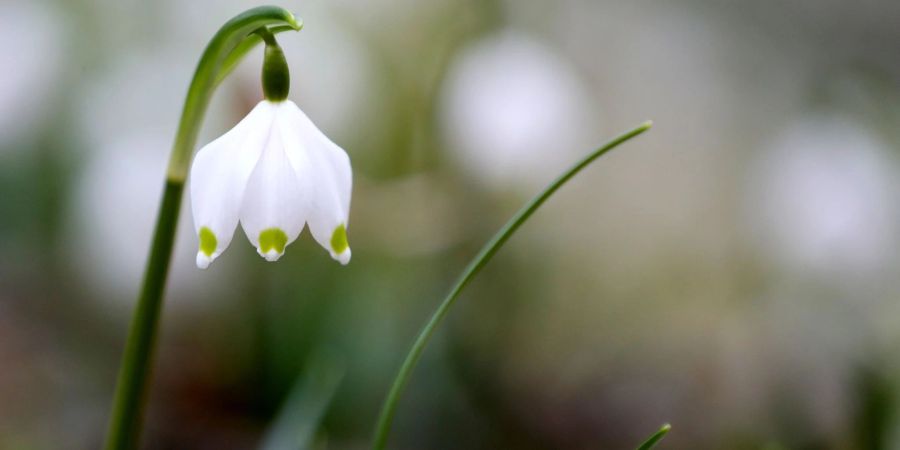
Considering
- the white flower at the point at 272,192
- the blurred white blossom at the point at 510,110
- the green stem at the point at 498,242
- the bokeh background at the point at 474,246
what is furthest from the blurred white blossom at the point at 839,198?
the white flower at the point at 272,192

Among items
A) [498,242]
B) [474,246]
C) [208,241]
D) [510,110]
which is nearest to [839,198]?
[510,110]

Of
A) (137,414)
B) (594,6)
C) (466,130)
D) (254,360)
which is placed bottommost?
(254,360)

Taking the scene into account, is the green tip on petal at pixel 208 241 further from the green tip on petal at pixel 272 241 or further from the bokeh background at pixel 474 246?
the bokeh background at pixel 474 246

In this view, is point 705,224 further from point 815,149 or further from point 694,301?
point 815,149

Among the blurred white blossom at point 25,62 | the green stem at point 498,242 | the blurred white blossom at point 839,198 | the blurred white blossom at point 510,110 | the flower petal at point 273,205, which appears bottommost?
the blurred white blossom at point 839,198

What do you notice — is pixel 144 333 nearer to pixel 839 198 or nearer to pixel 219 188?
pixel 219 188

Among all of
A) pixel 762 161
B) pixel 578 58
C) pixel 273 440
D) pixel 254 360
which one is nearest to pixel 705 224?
pixel 762 161
